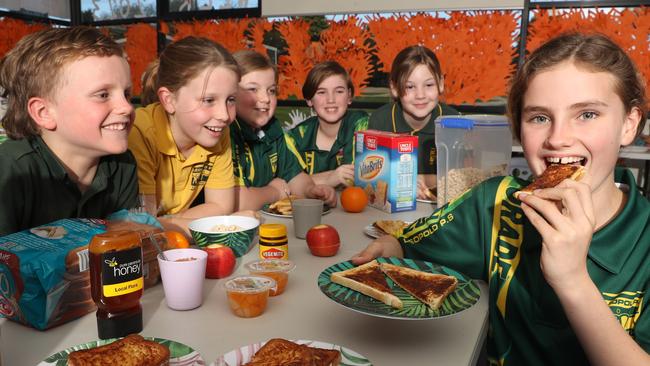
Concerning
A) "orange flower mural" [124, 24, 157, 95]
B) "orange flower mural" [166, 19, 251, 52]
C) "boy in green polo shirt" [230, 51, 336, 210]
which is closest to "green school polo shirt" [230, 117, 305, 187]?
"boy in green polo shirt" [230, 51, 336, 210]

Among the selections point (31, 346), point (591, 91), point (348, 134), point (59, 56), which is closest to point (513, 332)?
point (591, 91)

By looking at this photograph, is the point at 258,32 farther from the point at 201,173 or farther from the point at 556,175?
the point at 556,175

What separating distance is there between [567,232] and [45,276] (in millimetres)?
981

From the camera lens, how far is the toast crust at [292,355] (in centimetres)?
77

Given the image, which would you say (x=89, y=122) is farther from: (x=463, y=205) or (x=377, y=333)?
(x=463, y=205)

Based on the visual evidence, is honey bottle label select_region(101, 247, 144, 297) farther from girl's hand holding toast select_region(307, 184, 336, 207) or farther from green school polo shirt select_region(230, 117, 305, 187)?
green school polo shirt select_region(230, 117, 305, 187)

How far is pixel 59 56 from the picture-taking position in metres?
1.32

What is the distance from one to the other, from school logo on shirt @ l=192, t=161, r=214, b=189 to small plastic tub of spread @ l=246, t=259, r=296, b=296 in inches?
38.2

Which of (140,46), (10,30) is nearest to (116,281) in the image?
(140,46)

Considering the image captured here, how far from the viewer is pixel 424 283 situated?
107 centimetres

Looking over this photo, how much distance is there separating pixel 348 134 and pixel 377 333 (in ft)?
7.89

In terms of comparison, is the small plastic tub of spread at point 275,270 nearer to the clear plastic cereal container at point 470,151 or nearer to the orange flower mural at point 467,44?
the clear plastic cereal container at point 470,151

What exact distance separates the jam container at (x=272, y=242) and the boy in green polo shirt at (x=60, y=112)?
0.50 m

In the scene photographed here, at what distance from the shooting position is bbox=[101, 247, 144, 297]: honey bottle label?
3.02 ft
